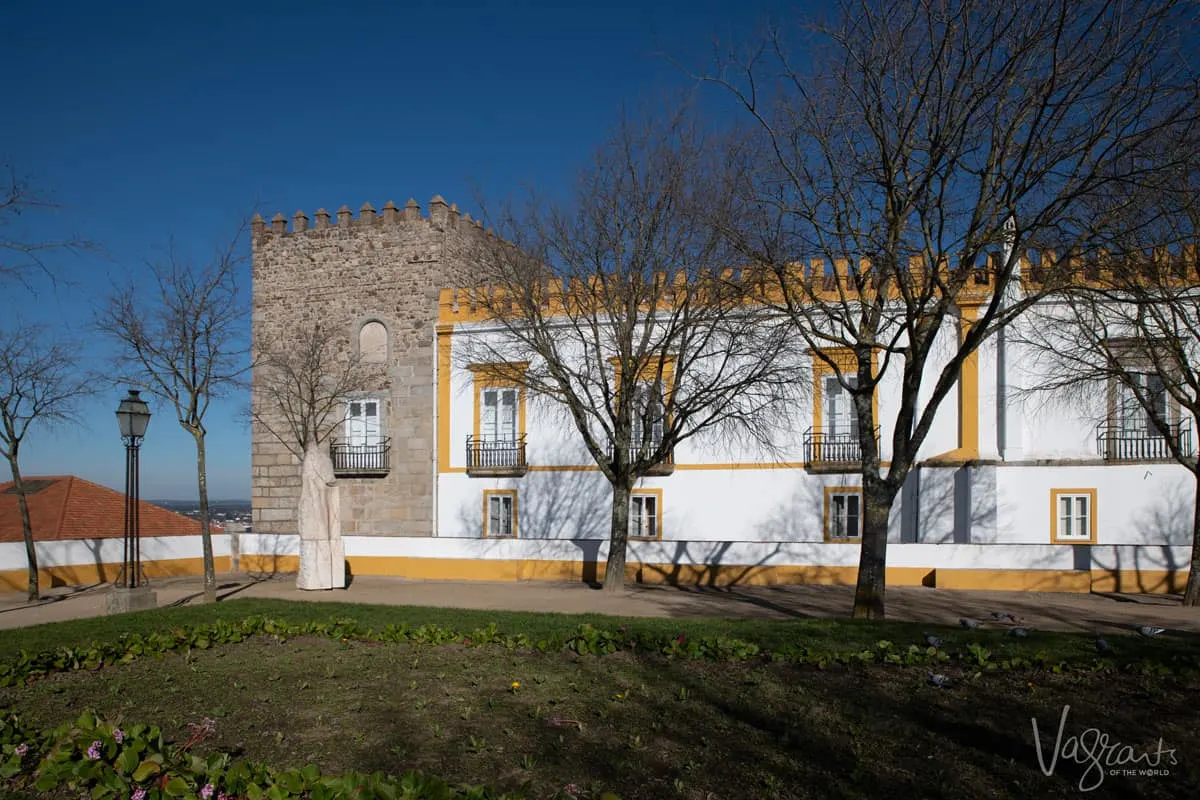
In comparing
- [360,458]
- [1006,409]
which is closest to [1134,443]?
[1006,409]

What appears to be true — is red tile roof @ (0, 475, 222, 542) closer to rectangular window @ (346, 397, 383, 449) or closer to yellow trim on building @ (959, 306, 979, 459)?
rectangular window @ (346, 397, 383, 449)

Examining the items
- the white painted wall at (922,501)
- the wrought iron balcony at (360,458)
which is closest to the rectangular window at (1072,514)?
the white painted wall at (922,501)

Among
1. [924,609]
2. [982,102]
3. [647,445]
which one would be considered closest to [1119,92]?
[982,102]

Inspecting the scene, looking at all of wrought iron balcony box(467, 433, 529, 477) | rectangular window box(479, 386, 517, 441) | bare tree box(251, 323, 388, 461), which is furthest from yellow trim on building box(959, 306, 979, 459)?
bare tree box(251, 323, 388, 461)

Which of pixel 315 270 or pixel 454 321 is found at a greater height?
pixel 315 270

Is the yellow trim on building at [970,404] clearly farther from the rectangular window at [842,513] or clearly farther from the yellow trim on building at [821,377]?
the rectangular window at [842,513]

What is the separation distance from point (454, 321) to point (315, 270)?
15.2 feet

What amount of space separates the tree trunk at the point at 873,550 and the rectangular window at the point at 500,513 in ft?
43.7

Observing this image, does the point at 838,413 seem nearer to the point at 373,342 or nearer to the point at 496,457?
the point at 496,457

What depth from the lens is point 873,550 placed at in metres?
11.3

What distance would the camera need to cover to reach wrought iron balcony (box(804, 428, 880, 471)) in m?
21.3

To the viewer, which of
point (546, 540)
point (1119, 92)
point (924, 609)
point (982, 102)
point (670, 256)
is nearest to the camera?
point (1119, 92)

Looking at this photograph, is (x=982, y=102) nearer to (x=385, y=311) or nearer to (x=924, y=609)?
(x=924, y=609)

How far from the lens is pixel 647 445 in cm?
1720
